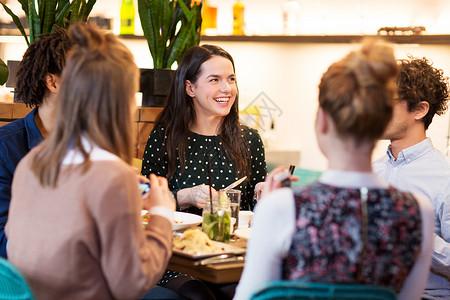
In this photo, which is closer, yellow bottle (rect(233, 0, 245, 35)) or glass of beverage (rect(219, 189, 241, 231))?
glass of beverage (rect(219, 189, 241, 231))

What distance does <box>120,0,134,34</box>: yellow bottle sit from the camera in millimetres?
5324

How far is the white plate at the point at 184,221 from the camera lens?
6.88ft

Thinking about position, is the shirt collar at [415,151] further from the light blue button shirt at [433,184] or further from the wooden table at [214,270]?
the wooden table at [214,270]

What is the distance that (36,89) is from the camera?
2.22 m

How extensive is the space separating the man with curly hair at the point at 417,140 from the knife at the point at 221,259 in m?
0.89

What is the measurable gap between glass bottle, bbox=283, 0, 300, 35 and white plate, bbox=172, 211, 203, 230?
9.98 ft

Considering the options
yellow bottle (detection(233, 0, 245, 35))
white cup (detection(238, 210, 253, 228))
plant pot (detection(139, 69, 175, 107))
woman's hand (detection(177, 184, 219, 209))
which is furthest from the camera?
yellow bottle (detection(233, 0, 245, 35))

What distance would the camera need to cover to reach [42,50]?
2.23 m

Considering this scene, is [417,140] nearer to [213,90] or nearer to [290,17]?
[213,90]

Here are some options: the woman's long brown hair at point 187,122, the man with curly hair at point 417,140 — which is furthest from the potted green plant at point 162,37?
the man with curly hair at point 417,140

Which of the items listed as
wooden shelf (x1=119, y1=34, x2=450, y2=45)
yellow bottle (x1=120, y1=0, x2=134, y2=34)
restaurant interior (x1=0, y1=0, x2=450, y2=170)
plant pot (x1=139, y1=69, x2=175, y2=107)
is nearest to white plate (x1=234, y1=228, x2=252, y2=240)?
plant pot (x1=139, y1=69, x2=175, y2=107)

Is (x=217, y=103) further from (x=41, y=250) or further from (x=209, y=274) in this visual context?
(x=41, y=250)

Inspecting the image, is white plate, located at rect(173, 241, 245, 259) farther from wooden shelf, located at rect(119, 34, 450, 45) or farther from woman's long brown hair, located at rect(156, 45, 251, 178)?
wooden shelf, located at rect(119, 34, 450, 45)

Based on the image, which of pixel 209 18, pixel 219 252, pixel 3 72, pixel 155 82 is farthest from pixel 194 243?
pixel 209 18
